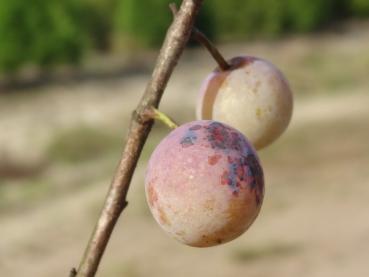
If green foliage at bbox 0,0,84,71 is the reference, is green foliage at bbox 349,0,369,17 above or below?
below

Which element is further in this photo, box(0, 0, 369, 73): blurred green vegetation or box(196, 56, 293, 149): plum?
box(0, 0, 369, 73): blurred green vegetation

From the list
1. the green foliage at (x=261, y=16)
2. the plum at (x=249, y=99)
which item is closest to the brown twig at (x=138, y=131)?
the plum at (x=249, y=99)

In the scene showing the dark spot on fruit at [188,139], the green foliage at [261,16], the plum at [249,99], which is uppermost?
the dark spot on fruit at [188,139]

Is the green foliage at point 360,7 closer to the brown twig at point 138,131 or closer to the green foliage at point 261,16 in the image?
the green foliage at point 261,16

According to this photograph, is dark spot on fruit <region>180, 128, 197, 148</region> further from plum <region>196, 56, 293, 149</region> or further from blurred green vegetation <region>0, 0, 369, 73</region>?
blurred green vegetation <region>0, 0, 369, 73</region>

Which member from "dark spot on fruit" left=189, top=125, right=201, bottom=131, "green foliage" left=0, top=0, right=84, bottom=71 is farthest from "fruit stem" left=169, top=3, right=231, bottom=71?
"green foliage" left=0, top=0, right=84, bottom=71

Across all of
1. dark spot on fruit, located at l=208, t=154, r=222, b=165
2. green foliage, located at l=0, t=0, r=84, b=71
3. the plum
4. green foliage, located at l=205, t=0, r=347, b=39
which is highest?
dark spot on fruit, located at l=208, t=154, r=222, b=165

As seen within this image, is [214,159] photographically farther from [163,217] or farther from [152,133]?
[152,133]

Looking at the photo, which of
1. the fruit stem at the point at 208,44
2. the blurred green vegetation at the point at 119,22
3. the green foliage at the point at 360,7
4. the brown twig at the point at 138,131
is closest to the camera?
the brown twig at the point at 138,131
